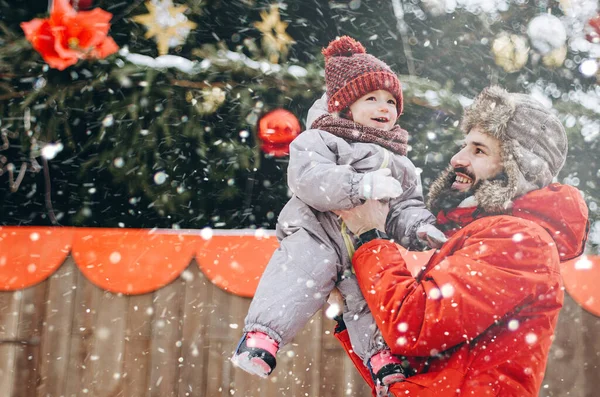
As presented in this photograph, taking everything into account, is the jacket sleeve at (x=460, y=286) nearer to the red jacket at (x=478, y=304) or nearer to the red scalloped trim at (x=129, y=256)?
the red jacket at (x=478, y=304)

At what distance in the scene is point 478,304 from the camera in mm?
1087

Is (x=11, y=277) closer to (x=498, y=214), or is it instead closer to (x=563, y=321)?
(x=498, y=214)

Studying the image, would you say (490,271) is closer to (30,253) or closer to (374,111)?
(374,111)

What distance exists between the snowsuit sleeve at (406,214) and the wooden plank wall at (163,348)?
34 centimetres

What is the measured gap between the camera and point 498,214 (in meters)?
1.16

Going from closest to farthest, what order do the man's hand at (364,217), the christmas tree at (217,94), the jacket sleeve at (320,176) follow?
1. the jacket sleeve at (320,176)
2. the man's hand at (364,217)
3. the christmas tree at (217,94)

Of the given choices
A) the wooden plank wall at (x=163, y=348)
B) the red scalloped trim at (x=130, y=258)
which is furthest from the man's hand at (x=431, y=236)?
the red scalloped trim at (x=130, y=258)

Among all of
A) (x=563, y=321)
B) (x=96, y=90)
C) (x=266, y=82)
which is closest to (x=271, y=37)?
(x=266, y=82)

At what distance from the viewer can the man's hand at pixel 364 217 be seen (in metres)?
1.17

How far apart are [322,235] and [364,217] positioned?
0.11 metres

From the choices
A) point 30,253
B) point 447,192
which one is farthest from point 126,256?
point 447,192

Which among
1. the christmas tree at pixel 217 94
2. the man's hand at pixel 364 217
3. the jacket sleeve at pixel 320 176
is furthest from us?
the christmas tree at pixel 217 94

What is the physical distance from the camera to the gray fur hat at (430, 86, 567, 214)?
45.3 inches

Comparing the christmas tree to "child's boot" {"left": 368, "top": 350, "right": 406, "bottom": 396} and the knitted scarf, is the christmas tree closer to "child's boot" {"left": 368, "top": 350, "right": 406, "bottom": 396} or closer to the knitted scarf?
the knitted scarf
